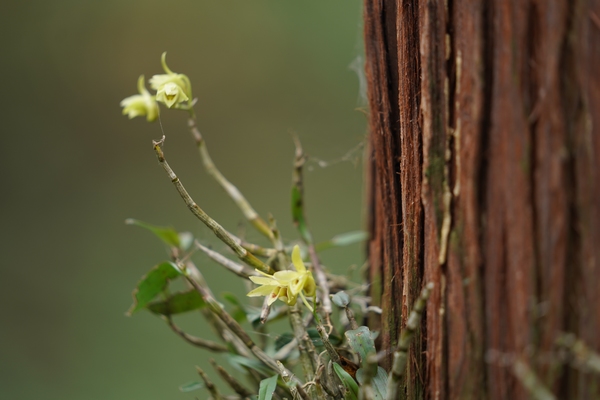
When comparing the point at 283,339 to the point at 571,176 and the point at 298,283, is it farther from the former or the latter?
the point at 571,176

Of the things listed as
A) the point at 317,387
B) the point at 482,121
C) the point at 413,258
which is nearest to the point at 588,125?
the point at 482,121

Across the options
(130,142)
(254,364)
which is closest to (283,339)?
(254,364)

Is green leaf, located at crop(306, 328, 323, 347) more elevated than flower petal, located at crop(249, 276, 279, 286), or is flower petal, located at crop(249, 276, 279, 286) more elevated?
flower petal, located at crop(249, 276, 279, 286)

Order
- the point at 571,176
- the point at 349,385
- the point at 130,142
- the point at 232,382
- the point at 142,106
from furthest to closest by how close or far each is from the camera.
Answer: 1. the point at 130,142
2. the point at 142,106
3. the point at 232,382
4. the point at 349,385
5. the point at 571,176

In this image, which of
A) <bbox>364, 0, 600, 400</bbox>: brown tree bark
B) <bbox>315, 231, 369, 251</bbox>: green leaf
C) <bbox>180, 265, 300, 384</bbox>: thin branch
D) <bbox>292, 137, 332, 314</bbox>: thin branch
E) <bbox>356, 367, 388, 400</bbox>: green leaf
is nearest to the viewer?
<bbox>364, 0, 600, 400</bbox>: brown tree bark

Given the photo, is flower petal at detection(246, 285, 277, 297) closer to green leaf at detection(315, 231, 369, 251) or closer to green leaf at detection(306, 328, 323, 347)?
green leaf at detection(306, 328, 323, 347)

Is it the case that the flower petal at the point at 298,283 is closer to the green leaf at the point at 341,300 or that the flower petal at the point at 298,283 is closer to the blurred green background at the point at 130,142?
the green leaf at the point at 341,300

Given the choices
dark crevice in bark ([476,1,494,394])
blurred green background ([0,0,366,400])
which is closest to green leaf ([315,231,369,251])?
dark crevice in bark ([476,1,494,394])
